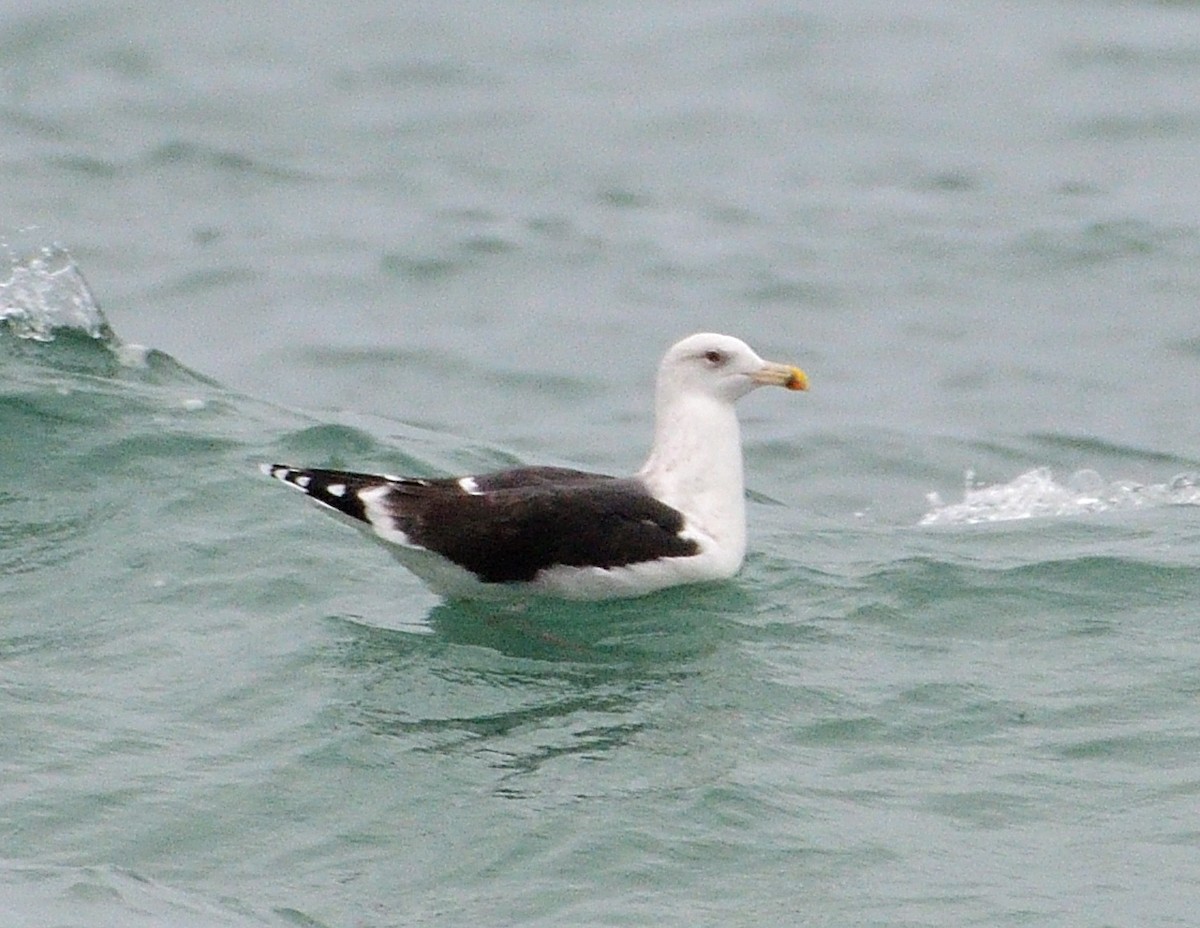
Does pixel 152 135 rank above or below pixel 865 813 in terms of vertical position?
above

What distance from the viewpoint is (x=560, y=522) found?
9.62 meters

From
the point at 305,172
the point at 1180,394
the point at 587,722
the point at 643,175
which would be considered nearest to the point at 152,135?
the point at 305,172

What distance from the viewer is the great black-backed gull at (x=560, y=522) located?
957cm

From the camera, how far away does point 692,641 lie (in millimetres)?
9688

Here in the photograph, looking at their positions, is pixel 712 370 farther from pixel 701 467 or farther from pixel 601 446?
pixel 601 446

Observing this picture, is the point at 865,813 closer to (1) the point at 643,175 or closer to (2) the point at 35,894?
(2) the point at 35,894

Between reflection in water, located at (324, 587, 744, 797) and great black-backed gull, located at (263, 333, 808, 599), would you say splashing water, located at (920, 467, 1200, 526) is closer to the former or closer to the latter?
great black-backed gull, located at (263, 333, 808, 599)

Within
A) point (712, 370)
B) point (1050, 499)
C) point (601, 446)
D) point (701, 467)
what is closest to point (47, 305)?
point (601, 446)

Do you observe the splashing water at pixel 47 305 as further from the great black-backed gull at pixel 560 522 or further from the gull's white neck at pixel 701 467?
the gull's white neck at pixel 701 467

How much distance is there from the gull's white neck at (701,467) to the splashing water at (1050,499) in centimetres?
240

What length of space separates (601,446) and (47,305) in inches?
139

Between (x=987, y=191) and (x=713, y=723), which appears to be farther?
(x=987, y=191)

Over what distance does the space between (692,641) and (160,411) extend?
3775mm

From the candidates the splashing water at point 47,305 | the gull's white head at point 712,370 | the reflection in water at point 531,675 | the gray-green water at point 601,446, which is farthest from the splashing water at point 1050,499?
the splashing water at point 47,305
